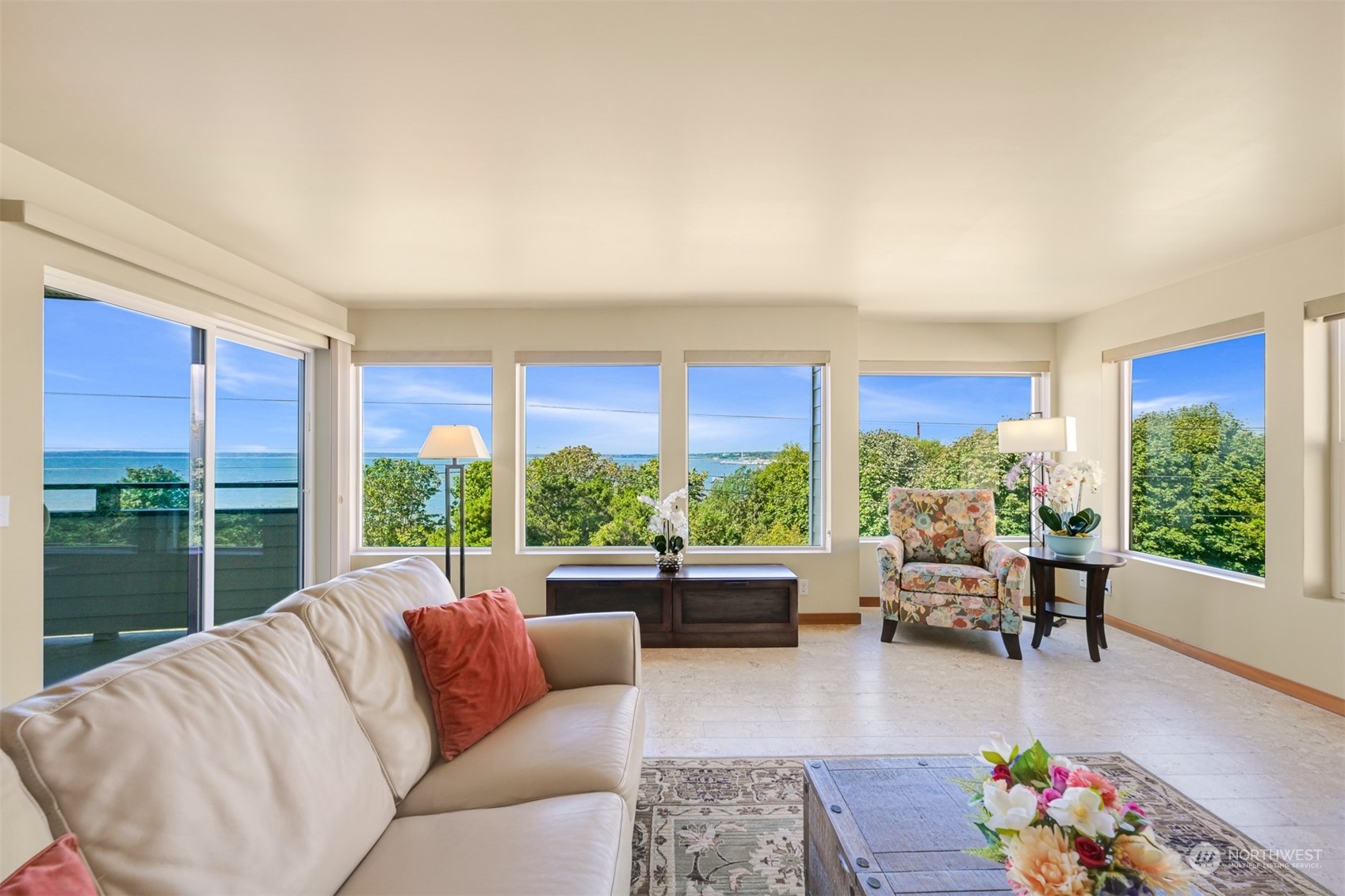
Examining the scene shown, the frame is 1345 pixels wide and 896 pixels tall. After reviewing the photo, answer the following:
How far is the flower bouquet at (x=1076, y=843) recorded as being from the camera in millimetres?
1014

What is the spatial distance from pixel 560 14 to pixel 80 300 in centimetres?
252

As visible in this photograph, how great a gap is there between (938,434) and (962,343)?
797 mm

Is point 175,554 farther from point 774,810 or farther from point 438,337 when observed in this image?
point 774,810

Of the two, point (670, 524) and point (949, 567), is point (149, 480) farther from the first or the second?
point (949, 567)

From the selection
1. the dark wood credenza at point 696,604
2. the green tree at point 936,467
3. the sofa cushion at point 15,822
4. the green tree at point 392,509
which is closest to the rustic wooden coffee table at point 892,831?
the sofa cushion at point 15,822

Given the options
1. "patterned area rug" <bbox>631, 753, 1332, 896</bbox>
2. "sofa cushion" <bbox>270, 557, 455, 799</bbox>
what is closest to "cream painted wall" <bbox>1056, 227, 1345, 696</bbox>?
"patterned area rug" <bbox>631, 753, 1332, 896</bbox>

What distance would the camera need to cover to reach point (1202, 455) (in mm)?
3908

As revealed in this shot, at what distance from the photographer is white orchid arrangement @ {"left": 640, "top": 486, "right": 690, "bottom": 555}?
14.5ft

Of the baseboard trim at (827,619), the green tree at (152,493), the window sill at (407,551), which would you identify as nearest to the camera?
the green tree at (152,493)

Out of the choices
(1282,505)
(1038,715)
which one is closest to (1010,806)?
(1038,715)

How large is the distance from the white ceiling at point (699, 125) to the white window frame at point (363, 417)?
1.29m

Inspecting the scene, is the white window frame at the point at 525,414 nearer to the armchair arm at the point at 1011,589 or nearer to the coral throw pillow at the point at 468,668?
the armchair arm at the point at 1011,589

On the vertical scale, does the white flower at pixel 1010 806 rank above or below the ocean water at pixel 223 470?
below

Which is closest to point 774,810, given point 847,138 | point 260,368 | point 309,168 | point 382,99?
point 847,138
